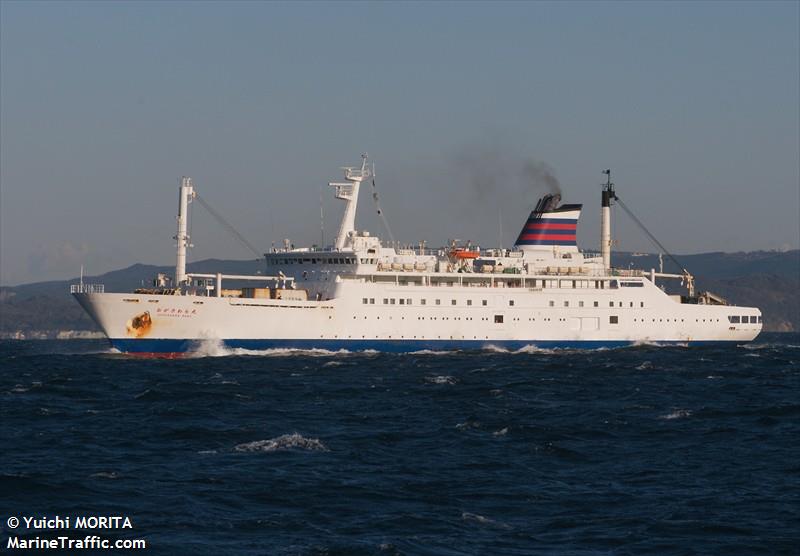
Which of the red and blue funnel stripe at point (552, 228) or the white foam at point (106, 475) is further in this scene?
the red and blue funnel stripe at point (552, 228)

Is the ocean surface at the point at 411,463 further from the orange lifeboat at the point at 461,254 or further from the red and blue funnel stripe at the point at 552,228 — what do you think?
the red and blue funnel stripe at the point at 552,228

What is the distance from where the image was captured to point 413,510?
A: 1983 cm

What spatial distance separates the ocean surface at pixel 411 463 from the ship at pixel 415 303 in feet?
Answer: 44.4

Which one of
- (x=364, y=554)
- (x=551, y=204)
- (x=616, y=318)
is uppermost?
(x=551, y=204)

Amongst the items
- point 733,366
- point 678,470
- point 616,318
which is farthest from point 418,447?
point 616,318

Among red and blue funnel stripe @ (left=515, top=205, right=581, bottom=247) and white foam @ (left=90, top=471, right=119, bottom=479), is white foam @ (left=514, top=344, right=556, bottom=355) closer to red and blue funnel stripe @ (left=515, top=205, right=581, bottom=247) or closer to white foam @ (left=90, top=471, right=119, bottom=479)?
red and blue funnel stripe @ (left=515, top=205, right=581, bottom=247)

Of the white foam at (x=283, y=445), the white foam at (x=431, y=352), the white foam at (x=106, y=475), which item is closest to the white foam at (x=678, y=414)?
the white foam at (x=283, y=445)

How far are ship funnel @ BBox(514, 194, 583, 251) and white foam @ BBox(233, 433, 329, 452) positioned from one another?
45027 mm

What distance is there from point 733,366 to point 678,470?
30.4 metres

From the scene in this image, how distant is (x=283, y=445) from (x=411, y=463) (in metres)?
3.37

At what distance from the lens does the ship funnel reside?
7038 cm

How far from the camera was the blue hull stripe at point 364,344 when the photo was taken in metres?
56.5

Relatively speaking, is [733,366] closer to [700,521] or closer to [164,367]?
[164,367]

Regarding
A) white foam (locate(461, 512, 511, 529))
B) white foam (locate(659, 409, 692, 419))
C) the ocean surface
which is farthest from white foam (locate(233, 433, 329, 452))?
white foam (locate(659, 409, 692, 419))
